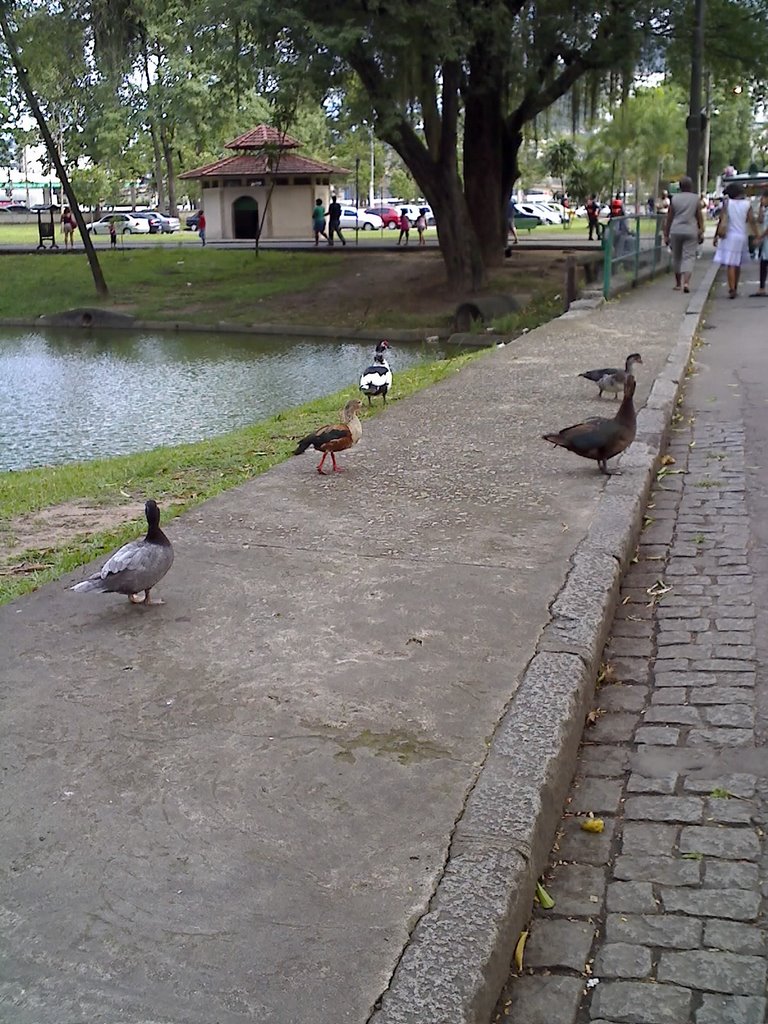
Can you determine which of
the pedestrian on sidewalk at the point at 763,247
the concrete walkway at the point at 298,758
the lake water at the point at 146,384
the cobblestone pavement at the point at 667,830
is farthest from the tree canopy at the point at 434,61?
the cobblestone pavement at the point at 667,830

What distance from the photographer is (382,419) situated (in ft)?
33.1

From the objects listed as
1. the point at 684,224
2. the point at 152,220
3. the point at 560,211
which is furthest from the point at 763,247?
the point at 560,211

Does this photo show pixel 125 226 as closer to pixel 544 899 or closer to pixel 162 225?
pixel 162 225

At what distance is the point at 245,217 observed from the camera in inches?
1967

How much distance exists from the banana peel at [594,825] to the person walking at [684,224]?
16.2m

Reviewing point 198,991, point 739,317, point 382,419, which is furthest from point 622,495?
point 739,317

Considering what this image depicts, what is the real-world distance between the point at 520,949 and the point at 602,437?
4.57 meters

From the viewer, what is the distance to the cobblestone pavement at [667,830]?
3.00 metres

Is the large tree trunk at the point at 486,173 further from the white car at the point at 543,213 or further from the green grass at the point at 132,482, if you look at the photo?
the white car at the point at 543,213

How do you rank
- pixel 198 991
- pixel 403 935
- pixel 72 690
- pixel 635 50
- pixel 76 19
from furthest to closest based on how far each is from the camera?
pixel 76 19, pixel 635 50, pixel 72 690, pixel 403 935, pixel 198 991

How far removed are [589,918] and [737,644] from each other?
228 centimetres

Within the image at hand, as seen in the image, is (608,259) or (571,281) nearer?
(608,259)

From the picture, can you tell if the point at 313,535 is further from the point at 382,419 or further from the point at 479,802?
the point at 382,419

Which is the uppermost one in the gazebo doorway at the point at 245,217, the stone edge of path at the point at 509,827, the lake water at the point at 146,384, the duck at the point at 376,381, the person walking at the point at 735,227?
the gazebo doorway at the point at 245,217
